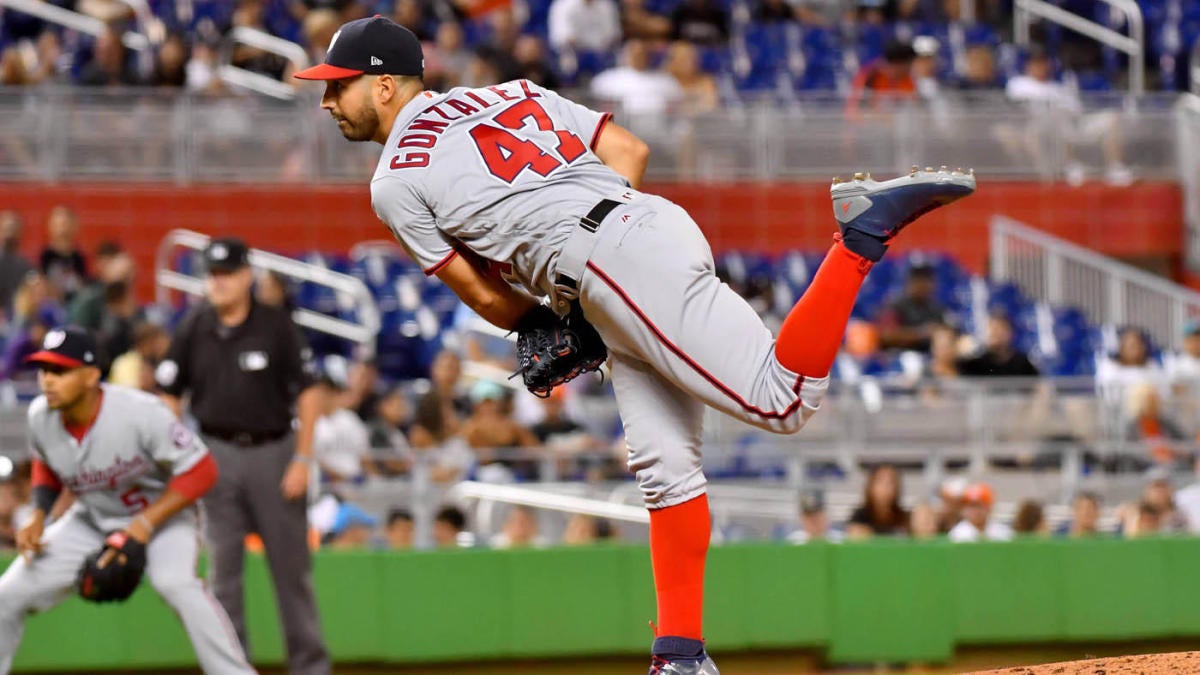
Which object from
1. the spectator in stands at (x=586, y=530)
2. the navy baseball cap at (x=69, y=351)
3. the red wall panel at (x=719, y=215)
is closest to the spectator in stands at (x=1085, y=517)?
the spectator in stands at (x=586, y=530)

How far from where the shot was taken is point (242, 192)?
15.4 m

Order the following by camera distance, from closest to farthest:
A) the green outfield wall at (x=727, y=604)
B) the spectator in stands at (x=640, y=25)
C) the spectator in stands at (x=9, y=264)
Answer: the green outfield wall at (x=727, y=604), the spectator in stands at (x=9, y=264), the spectator in stands at (x=640, y=25)

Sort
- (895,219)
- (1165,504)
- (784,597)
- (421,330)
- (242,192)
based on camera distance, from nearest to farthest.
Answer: (895,219) → (784,597) → (1165,504) → (421,330) → (242,192)

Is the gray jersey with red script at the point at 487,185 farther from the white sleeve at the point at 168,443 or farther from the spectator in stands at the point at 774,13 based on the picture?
the spectator in stands at the point at 774,13

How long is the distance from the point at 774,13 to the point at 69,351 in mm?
11482

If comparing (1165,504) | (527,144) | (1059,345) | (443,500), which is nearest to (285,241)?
(443,500)

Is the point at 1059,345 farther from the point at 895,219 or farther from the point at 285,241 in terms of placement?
the point at 895,219

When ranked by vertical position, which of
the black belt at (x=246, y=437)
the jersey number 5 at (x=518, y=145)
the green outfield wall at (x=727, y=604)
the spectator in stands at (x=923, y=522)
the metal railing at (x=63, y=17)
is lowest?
the green outfield wall at (x=727, y=604)

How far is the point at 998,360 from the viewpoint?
1255 centimetres

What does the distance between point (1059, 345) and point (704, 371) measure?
31.9ft

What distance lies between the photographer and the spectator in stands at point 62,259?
1322cm

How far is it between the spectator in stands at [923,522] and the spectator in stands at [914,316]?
109 inches

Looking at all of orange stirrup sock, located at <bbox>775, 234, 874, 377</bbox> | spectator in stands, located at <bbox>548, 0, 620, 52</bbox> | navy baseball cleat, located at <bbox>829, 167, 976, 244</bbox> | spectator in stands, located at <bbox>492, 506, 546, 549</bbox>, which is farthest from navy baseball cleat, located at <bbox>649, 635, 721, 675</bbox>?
spectator in stands, located at <bbox>548, 0, 620, 52</bbox>

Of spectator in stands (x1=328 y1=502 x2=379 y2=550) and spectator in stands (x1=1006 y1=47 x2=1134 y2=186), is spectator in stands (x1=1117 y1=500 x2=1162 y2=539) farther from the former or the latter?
spectator in stands (x1=1006 y1=47 x2=1134 y2=186)
